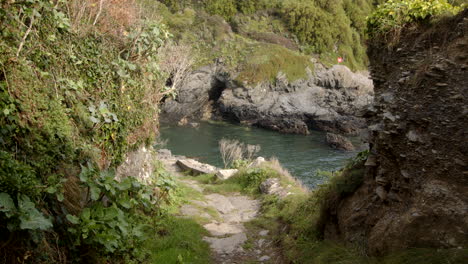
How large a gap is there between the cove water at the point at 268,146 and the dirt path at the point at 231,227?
392 inches

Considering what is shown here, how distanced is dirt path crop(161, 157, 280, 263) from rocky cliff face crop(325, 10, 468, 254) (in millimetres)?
2606

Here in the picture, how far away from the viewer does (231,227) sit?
10492 mm

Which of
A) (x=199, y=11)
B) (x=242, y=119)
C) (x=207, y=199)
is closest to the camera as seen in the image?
(x=207, y=199)

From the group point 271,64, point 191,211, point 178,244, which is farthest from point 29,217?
point 271,64

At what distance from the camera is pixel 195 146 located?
34.6 meters

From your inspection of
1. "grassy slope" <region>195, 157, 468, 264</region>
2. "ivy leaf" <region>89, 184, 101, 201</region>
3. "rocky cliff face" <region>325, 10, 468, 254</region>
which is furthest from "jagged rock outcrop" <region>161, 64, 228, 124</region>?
"ivy leaf" <region>89, 184, 101, 201</region>

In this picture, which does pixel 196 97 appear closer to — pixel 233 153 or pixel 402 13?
pixel 233 153

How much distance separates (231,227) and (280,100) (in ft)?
126

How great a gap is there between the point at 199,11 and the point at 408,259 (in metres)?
59.9

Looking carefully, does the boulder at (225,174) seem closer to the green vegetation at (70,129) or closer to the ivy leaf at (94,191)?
the green vegetation at (70,129)

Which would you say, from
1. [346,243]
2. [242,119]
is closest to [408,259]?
[346,243]

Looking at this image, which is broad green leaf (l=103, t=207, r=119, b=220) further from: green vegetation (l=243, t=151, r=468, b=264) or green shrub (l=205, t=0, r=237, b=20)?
green shrub (l=205, t=0, r=237, b=20)

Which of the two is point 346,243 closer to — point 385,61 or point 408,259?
point 408,259

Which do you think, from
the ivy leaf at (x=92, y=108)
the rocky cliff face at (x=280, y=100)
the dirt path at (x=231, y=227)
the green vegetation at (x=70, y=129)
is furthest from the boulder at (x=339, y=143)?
the ivy leaf at (x=92, y=108)
